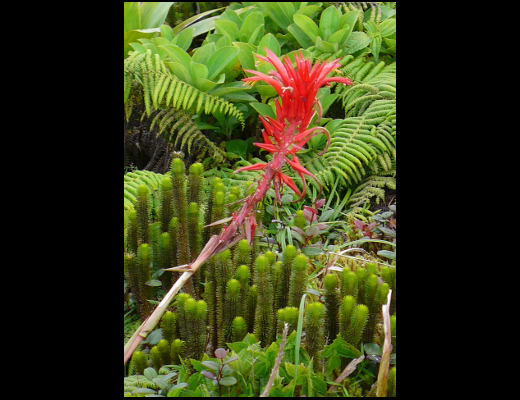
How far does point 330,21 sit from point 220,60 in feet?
1.96

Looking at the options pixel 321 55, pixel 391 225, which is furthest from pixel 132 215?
pixel 321 55

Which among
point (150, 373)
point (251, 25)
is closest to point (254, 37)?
point (251, 25)

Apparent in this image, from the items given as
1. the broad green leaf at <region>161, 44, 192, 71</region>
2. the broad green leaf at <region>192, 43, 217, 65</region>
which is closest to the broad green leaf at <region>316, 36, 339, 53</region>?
the broad green leaf at <region>192, 43, 217, 65</region>

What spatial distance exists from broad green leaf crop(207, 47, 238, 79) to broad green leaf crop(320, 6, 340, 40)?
478 mm

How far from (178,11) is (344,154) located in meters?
1.87

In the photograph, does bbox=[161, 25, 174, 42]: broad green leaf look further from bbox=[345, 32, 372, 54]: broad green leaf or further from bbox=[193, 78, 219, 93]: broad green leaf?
bbox=[345, 32, 372, 54]: broad green leaf

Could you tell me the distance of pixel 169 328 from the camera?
1.21 meters

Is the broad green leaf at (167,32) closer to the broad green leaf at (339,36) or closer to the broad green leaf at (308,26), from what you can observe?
the broad green leaf at (308,26)

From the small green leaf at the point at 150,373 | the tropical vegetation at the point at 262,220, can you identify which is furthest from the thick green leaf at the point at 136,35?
the small green leaf at the point at 150,373

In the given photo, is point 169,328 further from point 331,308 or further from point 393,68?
point 393,68

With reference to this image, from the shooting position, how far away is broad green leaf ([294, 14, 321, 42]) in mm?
2213

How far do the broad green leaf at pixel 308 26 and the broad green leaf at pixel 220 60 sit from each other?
372 mm

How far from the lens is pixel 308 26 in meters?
2.25

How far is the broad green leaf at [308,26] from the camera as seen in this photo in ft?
7.26
